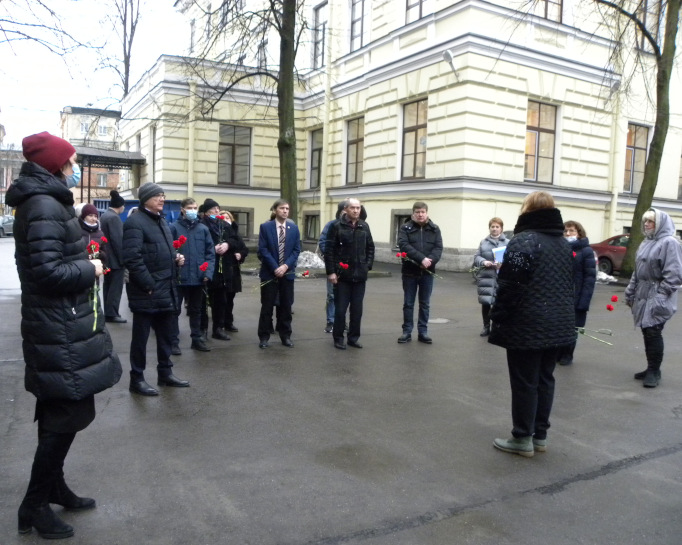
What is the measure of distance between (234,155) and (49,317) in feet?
81.1

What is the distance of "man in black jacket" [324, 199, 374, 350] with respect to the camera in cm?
806

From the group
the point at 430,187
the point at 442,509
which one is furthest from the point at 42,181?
the point at 430,187

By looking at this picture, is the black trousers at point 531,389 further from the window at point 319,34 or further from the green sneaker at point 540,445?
the window at point 319,34

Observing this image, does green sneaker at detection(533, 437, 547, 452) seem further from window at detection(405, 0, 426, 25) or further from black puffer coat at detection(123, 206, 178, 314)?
window at detection(405, 0, 426, 25)

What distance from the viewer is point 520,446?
4547 millimetres

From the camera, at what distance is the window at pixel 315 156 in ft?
89.4

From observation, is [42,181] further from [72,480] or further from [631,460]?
[631,460]

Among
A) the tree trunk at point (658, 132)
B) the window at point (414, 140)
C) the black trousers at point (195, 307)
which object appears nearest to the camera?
the black trousers at point (195, 307)

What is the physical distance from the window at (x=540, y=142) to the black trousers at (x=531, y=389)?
55.2 feet

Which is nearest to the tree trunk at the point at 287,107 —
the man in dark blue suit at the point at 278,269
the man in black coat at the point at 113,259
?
the man in black coat at the point at 113,259

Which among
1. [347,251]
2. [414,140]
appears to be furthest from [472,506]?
[414,140]

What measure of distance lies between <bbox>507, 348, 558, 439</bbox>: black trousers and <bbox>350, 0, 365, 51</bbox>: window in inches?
835

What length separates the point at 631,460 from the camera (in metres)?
4.49

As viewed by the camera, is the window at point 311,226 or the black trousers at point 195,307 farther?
the window at point 311,226
